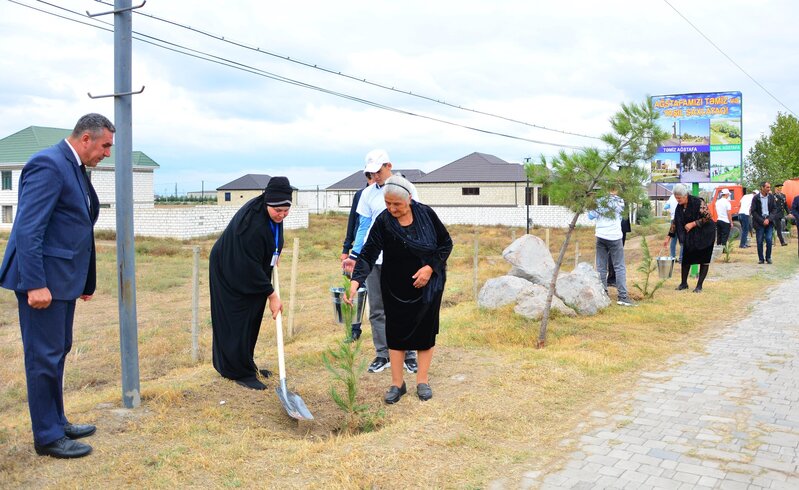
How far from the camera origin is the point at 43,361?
3961 mm

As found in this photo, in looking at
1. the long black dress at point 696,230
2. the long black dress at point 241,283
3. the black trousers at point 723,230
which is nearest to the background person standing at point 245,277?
the long black dress at point 241,283

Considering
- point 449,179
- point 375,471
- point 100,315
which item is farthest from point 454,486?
point 449,179

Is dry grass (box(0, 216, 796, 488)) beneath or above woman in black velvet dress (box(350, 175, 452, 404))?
beneath

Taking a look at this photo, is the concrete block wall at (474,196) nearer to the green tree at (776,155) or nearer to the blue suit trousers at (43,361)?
the green tree at (776,155)

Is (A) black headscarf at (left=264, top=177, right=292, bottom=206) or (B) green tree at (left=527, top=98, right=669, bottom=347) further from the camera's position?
(B) green tree at (left=527, top=98, right=669, bottom=347)

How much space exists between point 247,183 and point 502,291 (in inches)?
2568

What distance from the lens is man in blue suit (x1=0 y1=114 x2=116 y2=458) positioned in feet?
12.6

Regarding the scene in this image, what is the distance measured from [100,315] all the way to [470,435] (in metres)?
9.40

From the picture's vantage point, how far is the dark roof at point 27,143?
153ft

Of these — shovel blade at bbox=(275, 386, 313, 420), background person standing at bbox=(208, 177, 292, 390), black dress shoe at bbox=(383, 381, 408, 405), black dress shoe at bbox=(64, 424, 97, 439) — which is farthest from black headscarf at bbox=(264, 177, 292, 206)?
black dress shoe at bbox=(64, 424, 97, 439)

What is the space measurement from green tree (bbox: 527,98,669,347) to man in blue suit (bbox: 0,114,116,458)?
481cm

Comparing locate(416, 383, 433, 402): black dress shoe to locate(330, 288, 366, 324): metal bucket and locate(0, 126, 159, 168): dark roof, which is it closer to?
locate(330, 288, 366, 324): metal bucket

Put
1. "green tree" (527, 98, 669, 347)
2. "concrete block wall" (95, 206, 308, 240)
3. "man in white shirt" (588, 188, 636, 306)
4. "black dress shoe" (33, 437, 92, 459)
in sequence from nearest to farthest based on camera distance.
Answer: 1. "black dress shoe" (33, 437, 92, 459)
2. "green tree" (527, 98, 669, 347)
3. "man in white shirt" (588, 188, 636, 306)
4. "concrete block wall" (95, 206, 308, 240)

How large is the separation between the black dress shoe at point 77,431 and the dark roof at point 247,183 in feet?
218
